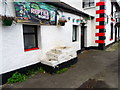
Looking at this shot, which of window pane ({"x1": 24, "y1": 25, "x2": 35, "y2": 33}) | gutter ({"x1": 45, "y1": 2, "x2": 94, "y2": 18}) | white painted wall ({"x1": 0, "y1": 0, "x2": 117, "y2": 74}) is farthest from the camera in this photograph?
gutter ({"x1": 45, "y1": 2, "x2": 94, "y2": 18})

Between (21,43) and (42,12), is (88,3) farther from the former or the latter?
(21,43)

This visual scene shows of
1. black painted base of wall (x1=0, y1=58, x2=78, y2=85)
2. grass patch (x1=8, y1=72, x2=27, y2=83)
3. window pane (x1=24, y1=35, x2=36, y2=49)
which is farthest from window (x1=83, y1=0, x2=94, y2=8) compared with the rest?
grass patch (x1=8, y1=72, x2=27, y2=83)

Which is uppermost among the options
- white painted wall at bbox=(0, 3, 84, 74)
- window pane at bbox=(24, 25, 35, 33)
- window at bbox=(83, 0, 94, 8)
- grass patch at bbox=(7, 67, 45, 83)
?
window at bbox=(83, 0, 94, 8)

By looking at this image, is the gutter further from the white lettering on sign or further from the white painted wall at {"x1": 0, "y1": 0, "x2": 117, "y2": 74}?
the white lettering on sign

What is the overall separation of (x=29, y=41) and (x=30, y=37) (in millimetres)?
191

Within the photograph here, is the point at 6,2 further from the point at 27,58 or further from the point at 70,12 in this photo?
the point at 70,12

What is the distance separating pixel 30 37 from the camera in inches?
169

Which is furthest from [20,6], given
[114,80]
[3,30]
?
[114,80]

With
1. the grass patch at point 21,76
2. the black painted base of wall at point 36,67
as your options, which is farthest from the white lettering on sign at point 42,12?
the grass patch at point 21,76

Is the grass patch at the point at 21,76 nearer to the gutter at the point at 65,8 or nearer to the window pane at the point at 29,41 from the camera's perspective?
the window pane at the point at 29,41

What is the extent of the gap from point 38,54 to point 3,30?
68.8 inches

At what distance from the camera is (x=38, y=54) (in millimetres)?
4289

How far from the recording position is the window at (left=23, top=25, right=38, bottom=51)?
4049mm

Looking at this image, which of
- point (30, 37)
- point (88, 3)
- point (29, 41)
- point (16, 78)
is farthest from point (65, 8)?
point (88, 3)
